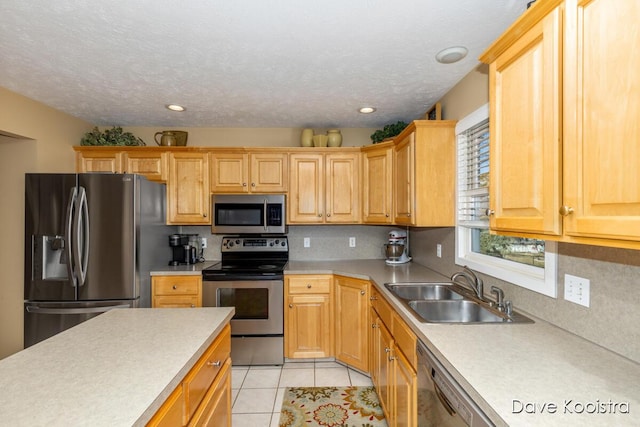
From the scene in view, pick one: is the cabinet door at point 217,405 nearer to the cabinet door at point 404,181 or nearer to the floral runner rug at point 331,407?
the floral runner rug at point 331,407

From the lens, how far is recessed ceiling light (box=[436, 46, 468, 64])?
178 cm

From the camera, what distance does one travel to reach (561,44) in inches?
35.9

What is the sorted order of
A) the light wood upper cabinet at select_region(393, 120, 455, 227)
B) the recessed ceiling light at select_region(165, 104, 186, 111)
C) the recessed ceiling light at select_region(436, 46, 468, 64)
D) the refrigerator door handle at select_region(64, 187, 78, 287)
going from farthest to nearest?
1. the recessed ceiling light at select_region(165, 104, 186, 111)
2. the refrigerator door handle at select_region(64, 187, 78, 287)
3. the light wood upper cabinet at select_region(393, 120, 455, 227)
4. the recessed ceiling light at select_region(436, 46, 468, 64)

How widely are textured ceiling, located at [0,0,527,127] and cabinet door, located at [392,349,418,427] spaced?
69.5 inches

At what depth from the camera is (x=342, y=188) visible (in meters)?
3.12

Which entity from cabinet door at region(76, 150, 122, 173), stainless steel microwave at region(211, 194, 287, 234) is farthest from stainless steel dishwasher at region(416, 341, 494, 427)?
cabinet door at region(76, 150, 122, 173)

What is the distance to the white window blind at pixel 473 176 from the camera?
6.37ft

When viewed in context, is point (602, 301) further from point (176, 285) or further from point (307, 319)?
point (176, 285)

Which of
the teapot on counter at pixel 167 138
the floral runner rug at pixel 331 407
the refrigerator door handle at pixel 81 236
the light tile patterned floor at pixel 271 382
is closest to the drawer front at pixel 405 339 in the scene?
the floral runner rug at pixel 331 407

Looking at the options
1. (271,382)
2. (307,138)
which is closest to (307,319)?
(271,382)

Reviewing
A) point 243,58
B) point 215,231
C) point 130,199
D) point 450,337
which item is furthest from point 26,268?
point 450,337

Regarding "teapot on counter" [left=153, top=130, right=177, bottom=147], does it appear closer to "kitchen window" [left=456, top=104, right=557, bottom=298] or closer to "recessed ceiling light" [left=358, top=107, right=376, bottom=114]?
"recessed ceiling light" [left=358, top=107, right=376, bottom=114]

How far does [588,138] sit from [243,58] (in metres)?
1.80

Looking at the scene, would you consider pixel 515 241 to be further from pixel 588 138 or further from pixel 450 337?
pixel 588 138
